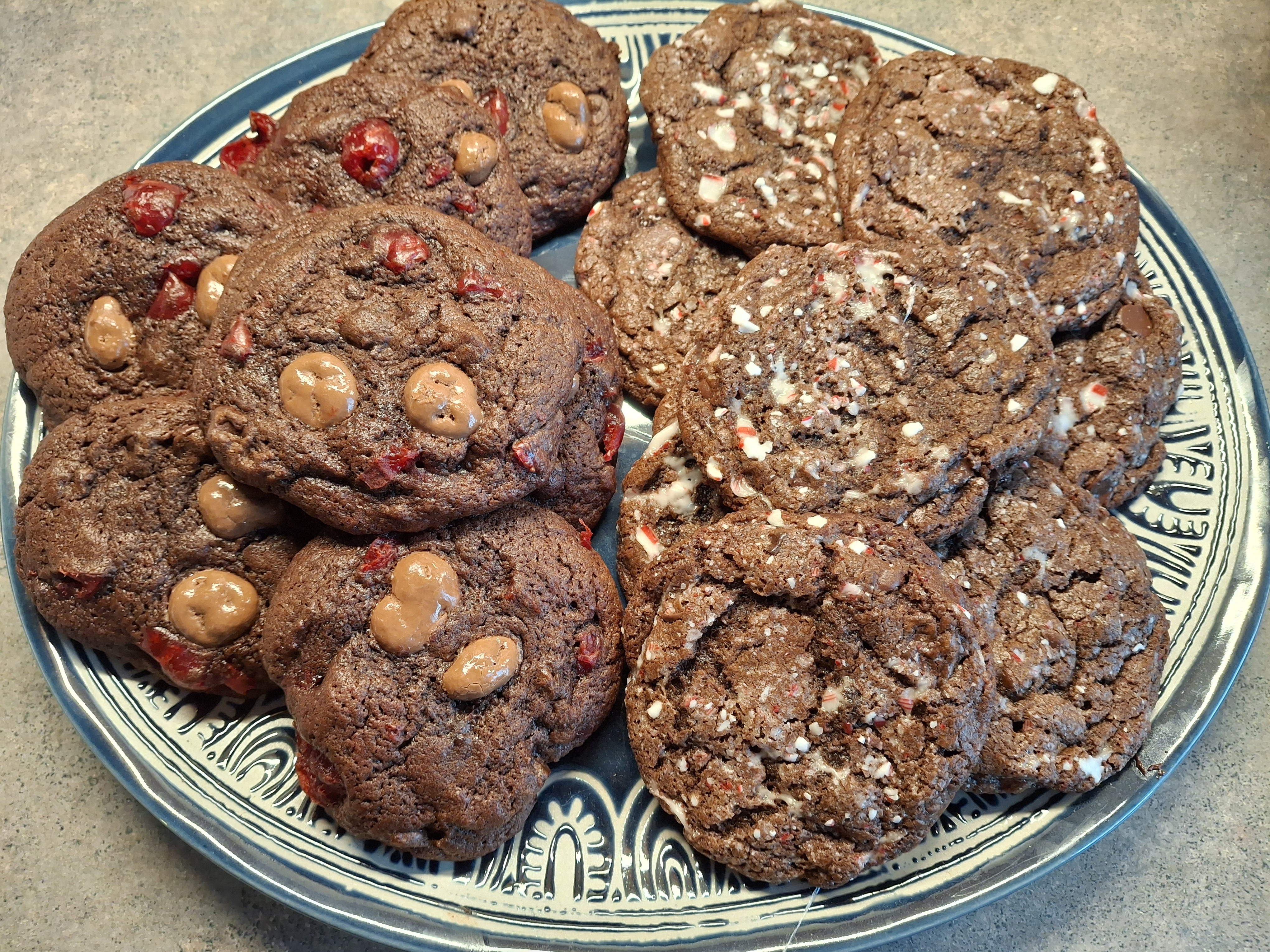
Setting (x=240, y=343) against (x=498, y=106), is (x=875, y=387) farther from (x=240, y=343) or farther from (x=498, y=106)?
(x=240, y=343)

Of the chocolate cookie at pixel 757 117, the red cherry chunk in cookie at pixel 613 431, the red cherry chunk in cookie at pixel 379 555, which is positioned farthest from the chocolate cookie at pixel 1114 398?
the red cherry chunk in cookie at pixel 379 555

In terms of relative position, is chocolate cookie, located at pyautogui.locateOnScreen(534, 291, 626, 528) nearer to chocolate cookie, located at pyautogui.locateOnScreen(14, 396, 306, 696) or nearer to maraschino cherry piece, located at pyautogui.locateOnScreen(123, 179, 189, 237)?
chocolate cookie, located at pyautogui.locateOnScreen(14, 396, 306, 696)

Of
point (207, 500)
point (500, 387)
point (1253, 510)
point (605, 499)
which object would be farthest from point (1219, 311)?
point (207, 500)

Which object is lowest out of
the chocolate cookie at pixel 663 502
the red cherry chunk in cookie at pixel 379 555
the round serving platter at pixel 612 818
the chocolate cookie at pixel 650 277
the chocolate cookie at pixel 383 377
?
the round serving platter at pixel 612 818

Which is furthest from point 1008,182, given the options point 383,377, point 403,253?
point 383,377

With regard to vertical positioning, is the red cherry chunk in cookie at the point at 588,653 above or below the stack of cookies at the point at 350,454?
below

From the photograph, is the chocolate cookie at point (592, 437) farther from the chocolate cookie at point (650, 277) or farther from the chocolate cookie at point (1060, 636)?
the chocolate cookie at point (1060, 636)
